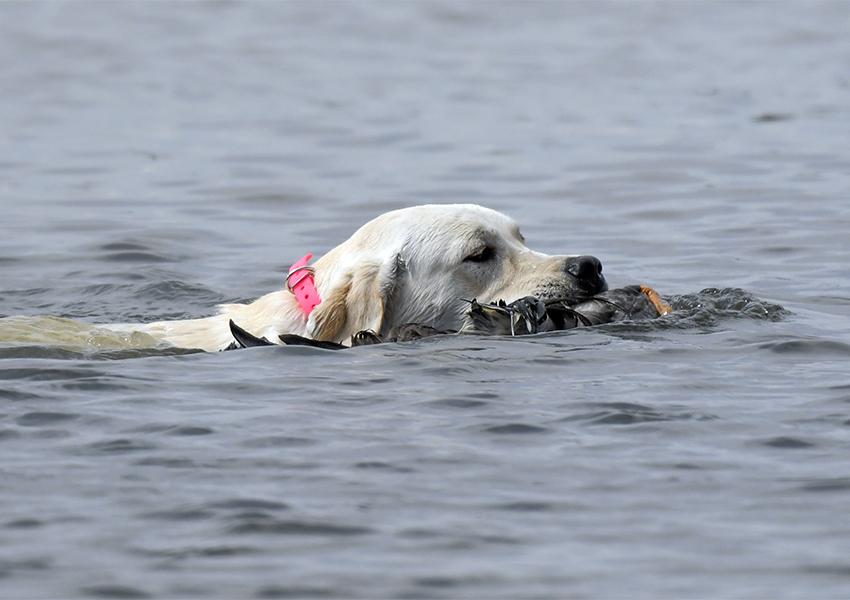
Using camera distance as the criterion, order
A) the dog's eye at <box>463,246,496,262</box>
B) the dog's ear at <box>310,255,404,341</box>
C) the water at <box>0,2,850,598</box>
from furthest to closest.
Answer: the dog's eye at <box>463,246,496,262</box> < the dog's ear at <box>310,255,404,341</box> < the water at <box>0,2,850,598</box>

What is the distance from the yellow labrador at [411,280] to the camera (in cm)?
876

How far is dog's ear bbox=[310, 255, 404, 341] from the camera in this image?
28.5ft

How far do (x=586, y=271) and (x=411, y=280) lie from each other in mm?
890

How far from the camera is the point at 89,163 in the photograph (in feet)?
53.6

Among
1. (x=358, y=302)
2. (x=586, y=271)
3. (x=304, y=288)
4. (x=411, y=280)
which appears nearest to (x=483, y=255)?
(x=411, y=280)

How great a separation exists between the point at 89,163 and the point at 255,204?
259 centimetres

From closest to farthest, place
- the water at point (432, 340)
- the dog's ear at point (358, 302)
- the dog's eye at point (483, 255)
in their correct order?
the water at point (432, 340), the dog's ear at point (358, 302), the dog's eye at point (483, 255)

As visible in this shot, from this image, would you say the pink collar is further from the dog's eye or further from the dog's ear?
the dog's eye

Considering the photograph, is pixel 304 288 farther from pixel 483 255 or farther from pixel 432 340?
pixel 483 255

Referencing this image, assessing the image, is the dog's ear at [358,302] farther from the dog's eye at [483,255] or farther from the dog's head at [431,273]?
the dog's eye at [483,255]

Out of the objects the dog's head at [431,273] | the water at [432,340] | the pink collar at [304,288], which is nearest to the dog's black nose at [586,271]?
the dog's head at [431,273]

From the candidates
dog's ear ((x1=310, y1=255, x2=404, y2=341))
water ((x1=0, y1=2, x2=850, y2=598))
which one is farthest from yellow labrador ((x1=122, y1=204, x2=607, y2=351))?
water ((x1=0, y1=2, x2=850, y2=598))

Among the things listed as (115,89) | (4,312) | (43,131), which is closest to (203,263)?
(4,312)

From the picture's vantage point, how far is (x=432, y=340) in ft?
28.6
